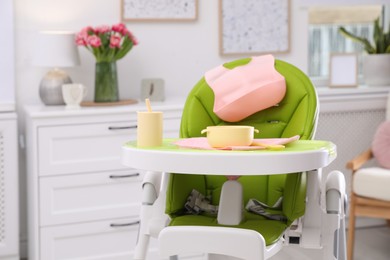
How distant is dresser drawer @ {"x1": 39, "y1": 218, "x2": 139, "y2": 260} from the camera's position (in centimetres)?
346

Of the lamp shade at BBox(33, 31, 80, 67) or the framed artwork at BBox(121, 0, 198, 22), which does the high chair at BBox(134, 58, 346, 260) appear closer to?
the lamp shade at BBox(33, 31, 80, 67)

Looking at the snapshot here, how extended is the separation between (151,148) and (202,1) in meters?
2.07

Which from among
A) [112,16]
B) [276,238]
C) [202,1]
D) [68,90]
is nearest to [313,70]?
[202,1]

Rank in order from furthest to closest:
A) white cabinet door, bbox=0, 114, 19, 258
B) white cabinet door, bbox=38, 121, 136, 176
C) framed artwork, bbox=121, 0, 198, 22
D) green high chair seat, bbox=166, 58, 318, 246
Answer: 1. framed artwork, bbox=121, 0, 198, 22
2. white cabinet door, bbox=0, 114, 19, 258
3. white cabinet door, bbox=38, 121, 136, 176
4. green high chair seat, bbox=166, 58, 318, 246

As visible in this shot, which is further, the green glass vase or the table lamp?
the green glass vase

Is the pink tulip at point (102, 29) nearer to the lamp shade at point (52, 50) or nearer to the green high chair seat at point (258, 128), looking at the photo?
the lamp shade at point (52, 50)

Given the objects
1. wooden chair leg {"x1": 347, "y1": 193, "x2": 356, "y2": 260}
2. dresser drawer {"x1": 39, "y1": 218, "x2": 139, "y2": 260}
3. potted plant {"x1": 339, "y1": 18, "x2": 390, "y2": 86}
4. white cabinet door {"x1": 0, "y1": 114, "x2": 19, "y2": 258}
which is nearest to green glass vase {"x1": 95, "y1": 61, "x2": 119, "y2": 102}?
white cabinet door {"x1": 0, "y1": 114, "x2": 19, "y2": 258}

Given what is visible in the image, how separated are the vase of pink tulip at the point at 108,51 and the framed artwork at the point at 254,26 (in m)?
0.68

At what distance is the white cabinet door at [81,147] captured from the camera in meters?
3.43

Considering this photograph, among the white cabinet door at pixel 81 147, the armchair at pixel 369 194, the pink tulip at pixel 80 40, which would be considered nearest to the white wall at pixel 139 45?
the pink tulip at pixel 80 40

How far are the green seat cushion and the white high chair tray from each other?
34 centimetres

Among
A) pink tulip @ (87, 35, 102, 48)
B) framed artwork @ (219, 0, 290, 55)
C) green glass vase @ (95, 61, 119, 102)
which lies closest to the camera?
pink tulip @ (87, 35, 102, 48)

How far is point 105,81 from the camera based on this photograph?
3.77 metres

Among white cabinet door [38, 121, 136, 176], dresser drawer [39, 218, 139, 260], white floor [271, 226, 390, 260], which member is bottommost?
white floor [271, 226, 390, 260]
